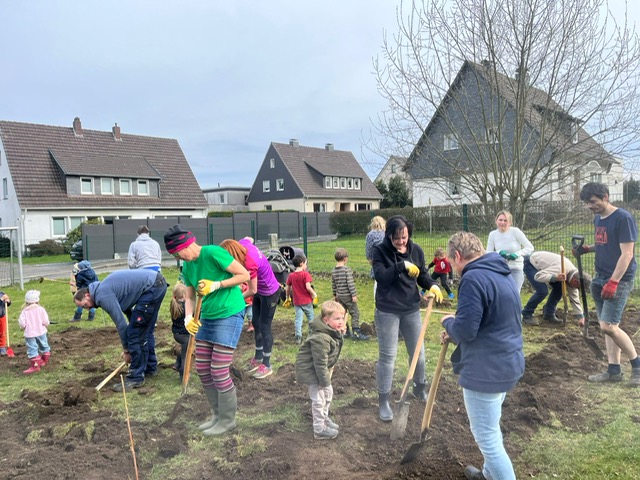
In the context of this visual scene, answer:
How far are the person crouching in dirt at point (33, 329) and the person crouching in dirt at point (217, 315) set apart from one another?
3.27 metres

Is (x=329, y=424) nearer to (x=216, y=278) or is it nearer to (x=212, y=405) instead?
(x=212, y=405)

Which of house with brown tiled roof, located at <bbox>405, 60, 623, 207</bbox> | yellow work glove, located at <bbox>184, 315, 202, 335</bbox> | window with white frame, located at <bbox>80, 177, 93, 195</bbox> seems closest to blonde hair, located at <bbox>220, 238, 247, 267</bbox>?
yellow work glove, located at <bbox>184, 315, 202, 335</bbox>

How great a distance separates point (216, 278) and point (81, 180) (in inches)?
1161

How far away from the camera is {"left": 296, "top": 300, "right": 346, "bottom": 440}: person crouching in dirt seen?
151 inches

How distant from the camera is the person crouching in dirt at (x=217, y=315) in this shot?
4059mm

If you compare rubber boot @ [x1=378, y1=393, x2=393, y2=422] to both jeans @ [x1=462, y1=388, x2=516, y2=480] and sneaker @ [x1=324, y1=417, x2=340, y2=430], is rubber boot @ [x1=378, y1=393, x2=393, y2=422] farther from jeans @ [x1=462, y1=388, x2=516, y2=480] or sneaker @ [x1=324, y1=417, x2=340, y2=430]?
jeans @ [x1=462, y1=388, x2=516, y2=480]

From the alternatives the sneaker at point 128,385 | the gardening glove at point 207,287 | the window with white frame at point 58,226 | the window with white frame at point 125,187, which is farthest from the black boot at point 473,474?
the window with white frame at point 125,187

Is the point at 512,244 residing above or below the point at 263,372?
above

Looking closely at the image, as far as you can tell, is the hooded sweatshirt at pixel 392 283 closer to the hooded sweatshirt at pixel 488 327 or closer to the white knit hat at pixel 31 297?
the hooded sweatshirt at pixel 488 327

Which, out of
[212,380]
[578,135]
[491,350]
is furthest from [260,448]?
[578,135]

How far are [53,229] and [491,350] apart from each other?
30775 millimetres

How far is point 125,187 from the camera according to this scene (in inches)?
1248

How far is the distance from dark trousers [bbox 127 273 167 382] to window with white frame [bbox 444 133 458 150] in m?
→ 6.54

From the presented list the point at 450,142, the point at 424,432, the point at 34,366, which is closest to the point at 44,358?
the point at 34,366
